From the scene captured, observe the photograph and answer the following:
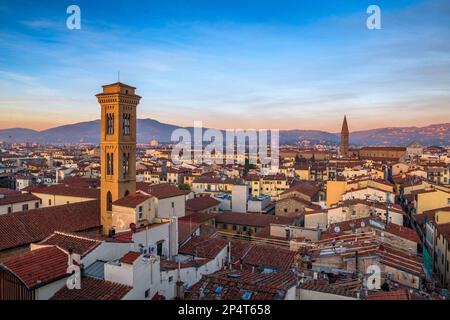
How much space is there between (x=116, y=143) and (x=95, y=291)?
1326 centimetres

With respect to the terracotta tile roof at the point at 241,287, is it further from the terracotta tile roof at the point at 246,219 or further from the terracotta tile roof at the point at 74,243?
the terracotta tile roof at the point at 246,219

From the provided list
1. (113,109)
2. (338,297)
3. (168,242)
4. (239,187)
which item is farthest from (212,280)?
(239,187)

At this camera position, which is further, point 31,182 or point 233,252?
point 31,182

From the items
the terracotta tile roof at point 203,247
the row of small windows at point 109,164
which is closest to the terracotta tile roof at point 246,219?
the row of small windows at point 109,164

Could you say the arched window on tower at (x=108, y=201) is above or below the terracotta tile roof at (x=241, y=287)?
above

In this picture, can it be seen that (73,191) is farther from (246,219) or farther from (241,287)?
(241,287)

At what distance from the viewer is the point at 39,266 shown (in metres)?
9.77

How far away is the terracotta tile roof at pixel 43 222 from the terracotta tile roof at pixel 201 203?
14250 mm

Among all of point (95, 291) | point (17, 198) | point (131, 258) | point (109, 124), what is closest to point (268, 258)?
point (131, 258)

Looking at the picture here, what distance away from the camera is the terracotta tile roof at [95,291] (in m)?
9.22

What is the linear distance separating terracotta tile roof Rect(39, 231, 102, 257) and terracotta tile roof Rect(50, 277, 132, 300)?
1348 millimetres
